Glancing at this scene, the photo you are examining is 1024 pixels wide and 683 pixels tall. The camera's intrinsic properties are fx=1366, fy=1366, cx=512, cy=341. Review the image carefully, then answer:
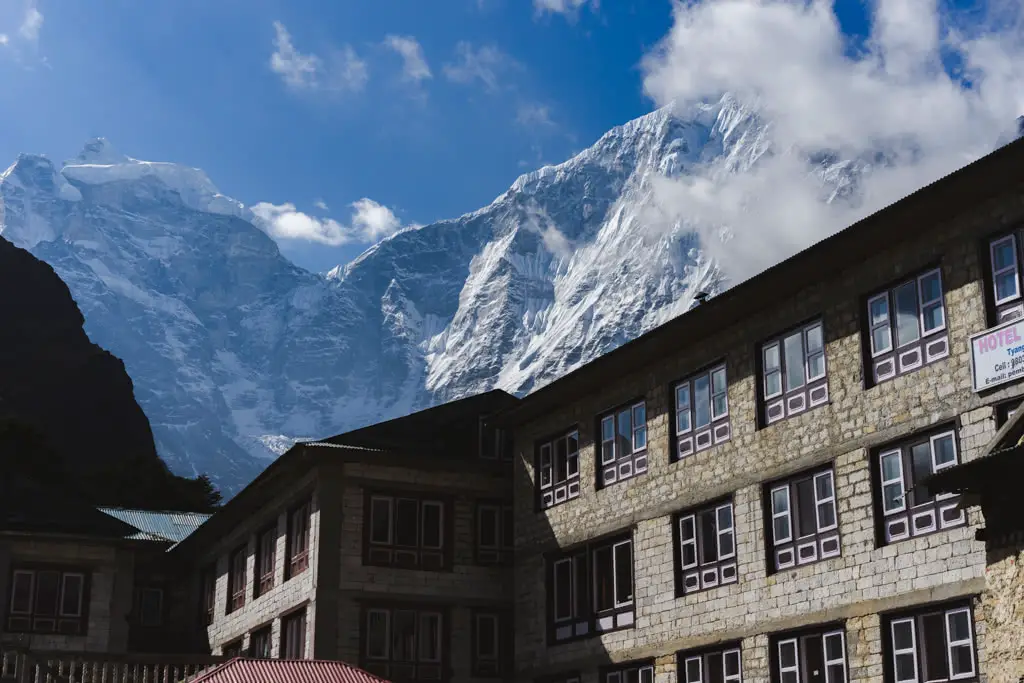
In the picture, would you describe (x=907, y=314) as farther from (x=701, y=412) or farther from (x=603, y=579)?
(x=603, y=579)

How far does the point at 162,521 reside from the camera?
5544 centimetres

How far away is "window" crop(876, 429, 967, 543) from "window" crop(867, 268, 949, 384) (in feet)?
4.80

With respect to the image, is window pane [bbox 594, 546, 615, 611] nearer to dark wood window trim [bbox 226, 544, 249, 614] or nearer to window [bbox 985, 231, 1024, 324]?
window [bbox 985, 231, 1024, 324]

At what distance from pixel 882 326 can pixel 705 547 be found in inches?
278

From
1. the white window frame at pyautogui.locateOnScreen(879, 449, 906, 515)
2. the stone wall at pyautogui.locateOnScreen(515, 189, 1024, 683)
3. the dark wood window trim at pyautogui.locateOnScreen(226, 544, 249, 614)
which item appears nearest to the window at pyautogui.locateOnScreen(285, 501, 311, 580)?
the dark wood window trim at pyautogui.locateOnScreen(226, 544, 249, 614)

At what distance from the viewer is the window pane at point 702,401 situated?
3127 cm

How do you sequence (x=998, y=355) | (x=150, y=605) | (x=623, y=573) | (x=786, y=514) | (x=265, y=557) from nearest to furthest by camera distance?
(x=998, y=355), (x=786, y=514), (x=623, y=573), (x=265, y=557), (x=150, y=605)

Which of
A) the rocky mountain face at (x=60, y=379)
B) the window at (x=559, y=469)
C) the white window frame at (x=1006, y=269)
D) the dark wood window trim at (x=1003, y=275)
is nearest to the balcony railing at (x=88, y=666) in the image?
the window at (x=559, y=469)

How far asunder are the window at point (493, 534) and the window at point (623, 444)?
5626mm

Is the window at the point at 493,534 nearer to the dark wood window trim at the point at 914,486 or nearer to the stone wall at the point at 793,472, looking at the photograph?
the stone wall at the point at 793,472

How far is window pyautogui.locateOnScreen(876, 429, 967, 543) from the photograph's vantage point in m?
24.3

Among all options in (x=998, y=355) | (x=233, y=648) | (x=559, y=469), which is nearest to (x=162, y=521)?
(x=233, y=648)

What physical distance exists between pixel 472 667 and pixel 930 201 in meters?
19.6

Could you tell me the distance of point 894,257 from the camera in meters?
26.4
